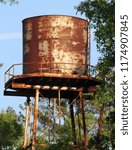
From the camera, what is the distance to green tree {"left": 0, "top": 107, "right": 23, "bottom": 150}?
57.0m

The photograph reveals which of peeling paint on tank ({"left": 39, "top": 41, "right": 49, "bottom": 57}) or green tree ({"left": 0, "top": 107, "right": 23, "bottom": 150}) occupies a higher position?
peeling paint on tank ({"left": 39, "top": 41, "right": 49, "bottom": 57})

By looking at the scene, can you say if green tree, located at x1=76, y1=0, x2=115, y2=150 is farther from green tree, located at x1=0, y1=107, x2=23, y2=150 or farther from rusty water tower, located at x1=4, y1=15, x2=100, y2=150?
green tree, located at x1=0, y1=107, x2=23, y2=150

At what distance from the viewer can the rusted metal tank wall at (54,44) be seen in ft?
113

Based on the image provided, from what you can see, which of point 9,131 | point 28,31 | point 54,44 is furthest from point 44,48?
point 9,131

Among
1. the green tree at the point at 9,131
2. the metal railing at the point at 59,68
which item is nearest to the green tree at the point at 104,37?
the metal railing at the point at 59,68

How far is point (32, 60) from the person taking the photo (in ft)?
114

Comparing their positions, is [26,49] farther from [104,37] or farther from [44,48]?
[104,37]

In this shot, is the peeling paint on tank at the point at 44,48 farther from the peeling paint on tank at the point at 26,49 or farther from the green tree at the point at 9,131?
the green tree at the point at 9,131

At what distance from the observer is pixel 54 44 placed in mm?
34562

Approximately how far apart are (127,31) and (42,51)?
70.0 feet

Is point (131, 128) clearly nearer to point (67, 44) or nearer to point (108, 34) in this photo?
point (108, 34)

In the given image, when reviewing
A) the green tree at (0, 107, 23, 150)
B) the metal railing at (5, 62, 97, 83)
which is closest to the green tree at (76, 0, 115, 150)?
the metal railing at (5, 62, 97, 83)

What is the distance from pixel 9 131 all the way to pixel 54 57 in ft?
78.4

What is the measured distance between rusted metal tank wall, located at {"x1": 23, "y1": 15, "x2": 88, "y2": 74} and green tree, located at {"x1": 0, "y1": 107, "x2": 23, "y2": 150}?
74.9 feet
